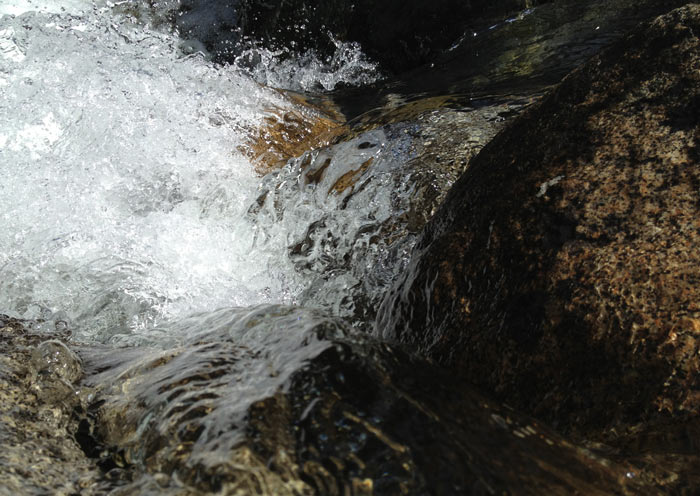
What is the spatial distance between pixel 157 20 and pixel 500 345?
305 inches

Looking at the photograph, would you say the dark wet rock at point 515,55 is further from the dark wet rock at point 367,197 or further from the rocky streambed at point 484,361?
the rocky streambed at point 484,361

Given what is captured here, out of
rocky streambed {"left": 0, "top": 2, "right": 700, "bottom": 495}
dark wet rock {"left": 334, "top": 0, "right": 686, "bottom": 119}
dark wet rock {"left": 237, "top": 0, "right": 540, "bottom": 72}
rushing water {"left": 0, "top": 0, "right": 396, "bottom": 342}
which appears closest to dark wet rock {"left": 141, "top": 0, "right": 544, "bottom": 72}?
dark wet rock {"left": 237, "top": 0, "right": 540, "bottom": 72}

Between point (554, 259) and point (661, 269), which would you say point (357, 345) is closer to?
point (554, 259)

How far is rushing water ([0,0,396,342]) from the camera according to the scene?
348 centimetres

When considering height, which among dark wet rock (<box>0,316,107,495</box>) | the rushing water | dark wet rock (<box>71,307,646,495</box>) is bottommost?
dark wet rock (<box>71,307,646,495</box>)

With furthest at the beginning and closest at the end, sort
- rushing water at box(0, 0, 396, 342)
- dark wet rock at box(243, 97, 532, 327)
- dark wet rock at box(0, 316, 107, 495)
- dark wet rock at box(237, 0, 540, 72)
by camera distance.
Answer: dark wet rock at box(237, 0, 540, 72) < rushing water at box(0, 0, 396, 342) < dark wet rock at box(243, 97, 532, 327) < dark wet rock at box(0, 316, 107, 495)

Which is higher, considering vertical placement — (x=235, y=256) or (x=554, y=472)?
(x=235, y=256)

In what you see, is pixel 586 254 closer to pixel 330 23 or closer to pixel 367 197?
pixel 367 197

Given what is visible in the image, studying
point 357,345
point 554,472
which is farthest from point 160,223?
point 554,472

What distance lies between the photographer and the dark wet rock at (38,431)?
4.69ft

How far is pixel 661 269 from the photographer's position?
1.80 metres

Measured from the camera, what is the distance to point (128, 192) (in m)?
4.25

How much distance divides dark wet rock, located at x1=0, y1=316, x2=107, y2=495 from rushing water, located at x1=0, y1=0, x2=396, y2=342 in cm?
66

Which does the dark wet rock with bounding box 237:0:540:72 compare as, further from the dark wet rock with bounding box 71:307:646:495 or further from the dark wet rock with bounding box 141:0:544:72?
the dark wet rock with bounding box 71:307:646:495
